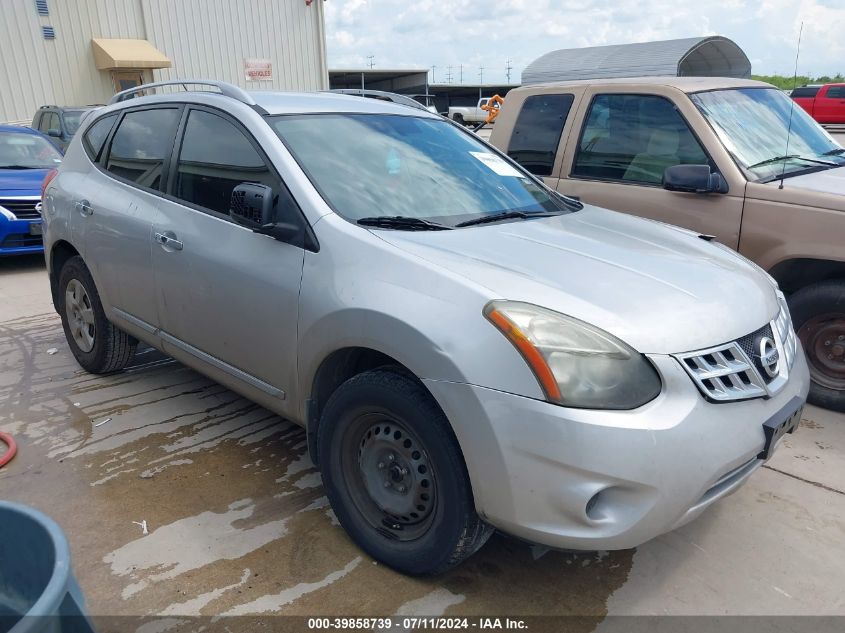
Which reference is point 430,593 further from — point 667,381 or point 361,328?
point 667,381

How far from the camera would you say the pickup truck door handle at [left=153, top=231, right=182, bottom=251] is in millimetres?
3288

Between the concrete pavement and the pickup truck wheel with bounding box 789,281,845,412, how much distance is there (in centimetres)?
14

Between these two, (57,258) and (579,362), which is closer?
(579,362)

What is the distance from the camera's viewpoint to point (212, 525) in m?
2.85

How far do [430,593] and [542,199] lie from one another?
2001mm

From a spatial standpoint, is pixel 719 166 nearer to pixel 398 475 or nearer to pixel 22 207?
pixel 398 475

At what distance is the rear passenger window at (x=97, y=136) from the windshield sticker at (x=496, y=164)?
234 cm

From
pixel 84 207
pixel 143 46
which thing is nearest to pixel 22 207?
pixel 84 207

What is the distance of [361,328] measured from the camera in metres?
2.41

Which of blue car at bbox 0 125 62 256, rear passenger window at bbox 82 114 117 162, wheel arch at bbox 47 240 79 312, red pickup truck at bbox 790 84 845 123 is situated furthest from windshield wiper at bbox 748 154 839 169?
red pickup truck at bbox 790 84 845 123

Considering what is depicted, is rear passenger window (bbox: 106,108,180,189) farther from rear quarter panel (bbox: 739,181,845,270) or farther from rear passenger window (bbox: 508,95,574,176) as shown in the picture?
rear quarter panel (bbox: 739,181,845,270)

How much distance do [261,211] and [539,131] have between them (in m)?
3.02

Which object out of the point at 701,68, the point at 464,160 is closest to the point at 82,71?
the point at 701,68

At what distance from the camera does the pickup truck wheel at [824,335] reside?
386 centimetres
